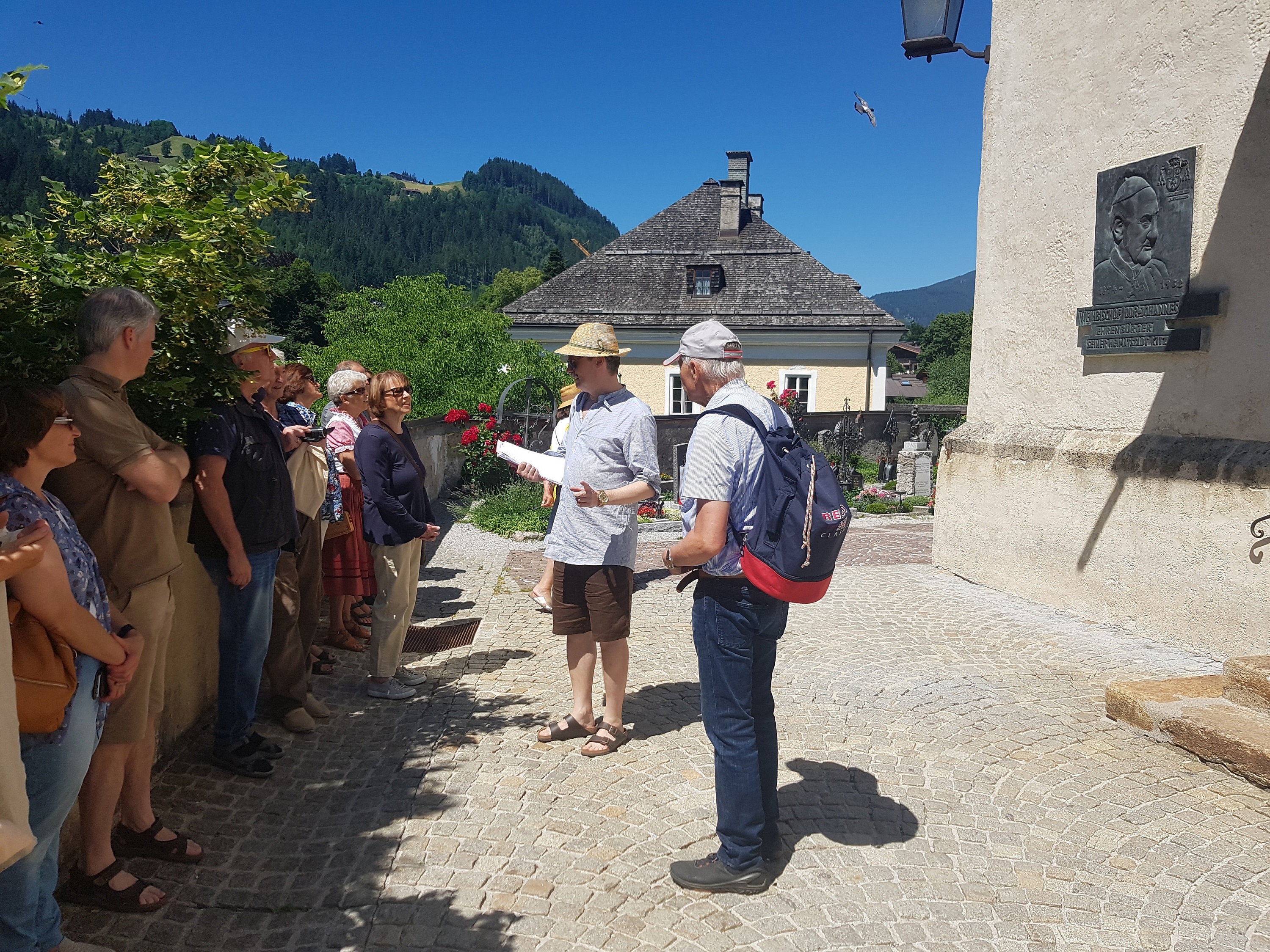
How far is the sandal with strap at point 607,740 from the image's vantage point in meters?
4.62

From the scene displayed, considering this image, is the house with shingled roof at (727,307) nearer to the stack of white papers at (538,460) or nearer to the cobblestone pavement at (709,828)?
the stack of white papers at (538,460)

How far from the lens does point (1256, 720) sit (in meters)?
4.66

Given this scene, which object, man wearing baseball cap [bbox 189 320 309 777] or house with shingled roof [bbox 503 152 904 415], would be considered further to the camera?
house with shingled roof [bbox 503 152 904 415]

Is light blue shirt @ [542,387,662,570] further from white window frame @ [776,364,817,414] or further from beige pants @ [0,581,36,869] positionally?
white window frame @ [776,364,817,414]

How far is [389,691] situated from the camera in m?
5.48

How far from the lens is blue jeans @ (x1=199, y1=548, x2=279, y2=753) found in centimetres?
422

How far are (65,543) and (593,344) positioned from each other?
8.79ft

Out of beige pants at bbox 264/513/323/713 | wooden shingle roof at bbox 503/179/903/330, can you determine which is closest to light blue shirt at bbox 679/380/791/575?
beige pants at bbox 264/513/323/713

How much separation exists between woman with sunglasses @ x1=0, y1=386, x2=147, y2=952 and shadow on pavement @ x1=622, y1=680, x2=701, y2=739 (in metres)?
2.83

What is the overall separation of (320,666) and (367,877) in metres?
2.68

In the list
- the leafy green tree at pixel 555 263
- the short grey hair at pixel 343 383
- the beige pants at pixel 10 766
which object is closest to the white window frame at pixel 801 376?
the short grey hair at pixel 343 383

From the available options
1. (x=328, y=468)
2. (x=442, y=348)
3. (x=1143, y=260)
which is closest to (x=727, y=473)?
(x=328, y=468)

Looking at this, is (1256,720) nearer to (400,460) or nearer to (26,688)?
(400,460)

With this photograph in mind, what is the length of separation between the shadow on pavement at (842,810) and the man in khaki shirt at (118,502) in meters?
2.48
